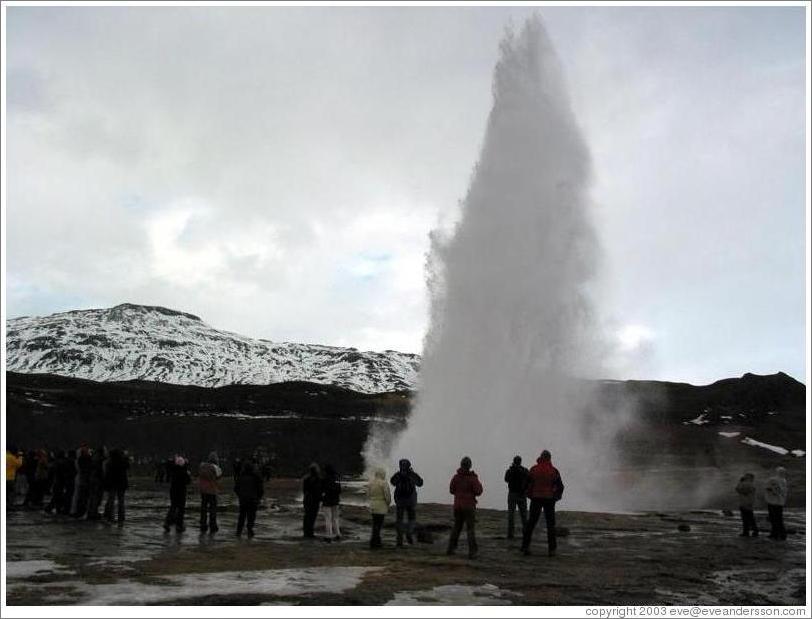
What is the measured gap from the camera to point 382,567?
12180 mm

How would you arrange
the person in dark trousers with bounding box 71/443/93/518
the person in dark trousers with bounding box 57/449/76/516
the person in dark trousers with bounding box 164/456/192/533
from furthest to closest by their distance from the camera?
the person in dark trousers with bounding box 57/449/76/516 < the person in dark trousers with bounding box 71/443/93/518 < the person in dark trousers with bounding box 164/456/192/533

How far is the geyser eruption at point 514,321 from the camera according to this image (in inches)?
1200

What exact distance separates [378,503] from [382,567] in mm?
2608

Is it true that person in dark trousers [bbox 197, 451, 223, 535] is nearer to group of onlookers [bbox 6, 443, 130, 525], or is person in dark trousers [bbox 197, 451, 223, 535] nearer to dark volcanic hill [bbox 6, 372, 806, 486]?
group of onlookers [bbox 6, 443, 130, 525]

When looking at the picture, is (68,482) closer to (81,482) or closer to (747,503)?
(81,482)

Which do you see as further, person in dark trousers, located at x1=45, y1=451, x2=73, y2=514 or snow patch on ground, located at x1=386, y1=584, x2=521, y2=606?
person in dark trousers, located at x1=45, y1=451, x2=73, y2=514

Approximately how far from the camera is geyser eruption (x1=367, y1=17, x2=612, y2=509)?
1200 inches

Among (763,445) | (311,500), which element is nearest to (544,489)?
(311,500)

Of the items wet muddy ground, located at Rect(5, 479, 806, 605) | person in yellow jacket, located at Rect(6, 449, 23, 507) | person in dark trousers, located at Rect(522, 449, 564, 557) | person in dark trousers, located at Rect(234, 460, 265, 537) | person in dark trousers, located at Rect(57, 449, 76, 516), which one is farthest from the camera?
person in dark trousers, located at Rect(57, 449, 76, 516)

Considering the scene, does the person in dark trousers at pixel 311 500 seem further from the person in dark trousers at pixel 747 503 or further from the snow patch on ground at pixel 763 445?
the snow patch on ground at pixel 763 445

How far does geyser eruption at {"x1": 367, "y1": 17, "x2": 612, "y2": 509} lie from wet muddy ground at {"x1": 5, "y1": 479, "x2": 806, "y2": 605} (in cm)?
1047

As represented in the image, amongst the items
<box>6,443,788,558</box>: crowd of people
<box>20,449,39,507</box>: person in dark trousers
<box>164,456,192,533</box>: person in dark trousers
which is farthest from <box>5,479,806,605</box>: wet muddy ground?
<box>20,449,39,507</box>: person in dark trousers

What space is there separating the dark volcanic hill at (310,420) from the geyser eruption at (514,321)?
4.20m

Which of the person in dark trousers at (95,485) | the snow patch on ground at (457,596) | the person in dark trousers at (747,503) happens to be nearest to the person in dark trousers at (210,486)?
the person in dark trousers at (95,485)
